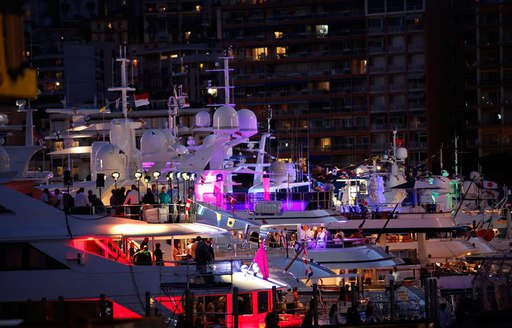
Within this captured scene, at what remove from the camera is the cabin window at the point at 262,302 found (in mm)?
33812

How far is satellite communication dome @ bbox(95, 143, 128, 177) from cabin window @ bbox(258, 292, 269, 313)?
27.7 ft

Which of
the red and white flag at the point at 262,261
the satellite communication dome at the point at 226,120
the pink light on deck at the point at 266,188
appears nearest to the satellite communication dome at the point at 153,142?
the satellite communication dome at the point at 226,120

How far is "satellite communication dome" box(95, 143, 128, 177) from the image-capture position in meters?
40.4

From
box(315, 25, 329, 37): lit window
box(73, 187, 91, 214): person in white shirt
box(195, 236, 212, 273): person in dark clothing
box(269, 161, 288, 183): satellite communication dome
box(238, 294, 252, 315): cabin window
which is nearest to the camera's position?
box(195, 236, 212, 273): person in dark clothing

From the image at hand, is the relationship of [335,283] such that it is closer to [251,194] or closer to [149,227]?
[251,194]

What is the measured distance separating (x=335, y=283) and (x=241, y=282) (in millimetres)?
16031

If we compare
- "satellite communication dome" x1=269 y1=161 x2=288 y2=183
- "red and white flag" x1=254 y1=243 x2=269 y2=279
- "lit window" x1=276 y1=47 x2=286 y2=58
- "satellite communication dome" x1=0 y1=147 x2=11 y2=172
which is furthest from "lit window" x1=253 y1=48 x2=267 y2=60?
"satellite communication dome" x1=0 y1=147 x2=11 y2=172

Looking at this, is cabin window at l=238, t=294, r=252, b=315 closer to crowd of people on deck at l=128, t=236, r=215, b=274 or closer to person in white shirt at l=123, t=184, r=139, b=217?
crowd of people on deck at l=128, t=236, r=215, b=274

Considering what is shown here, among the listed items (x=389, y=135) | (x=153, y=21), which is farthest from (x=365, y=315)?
(x=153, y=21)

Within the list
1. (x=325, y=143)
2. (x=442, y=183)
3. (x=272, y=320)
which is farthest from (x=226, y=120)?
(x=325, y=143)

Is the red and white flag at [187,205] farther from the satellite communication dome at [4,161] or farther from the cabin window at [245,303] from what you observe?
the satellite communication dome at [4,161]

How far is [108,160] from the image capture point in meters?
40.4

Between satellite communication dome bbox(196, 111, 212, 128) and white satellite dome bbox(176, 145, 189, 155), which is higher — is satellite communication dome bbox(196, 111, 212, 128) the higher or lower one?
the higher one

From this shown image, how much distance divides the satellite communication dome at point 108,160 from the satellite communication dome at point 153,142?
4713 millimetres
